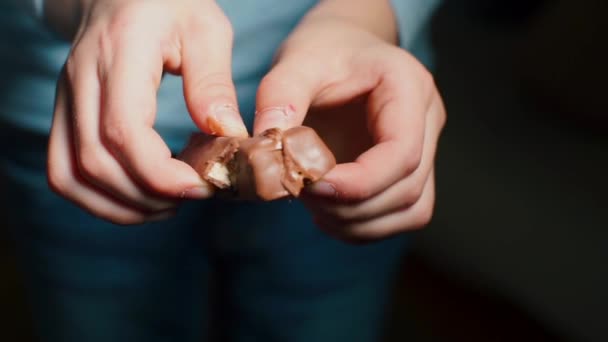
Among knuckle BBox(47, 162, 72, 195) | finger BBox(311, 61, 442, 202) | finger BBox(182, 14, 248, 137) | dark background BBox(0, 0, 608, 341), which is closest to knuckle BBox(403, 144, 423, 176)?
finger BBox(311, 61, 442, 202)

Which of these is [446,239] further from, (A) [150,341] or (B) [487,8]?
(A) [150,341]

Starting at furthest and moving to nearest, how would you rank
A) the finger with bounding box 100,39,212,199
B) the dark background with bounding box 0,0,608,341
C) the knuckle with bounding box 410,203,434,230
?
1. the dark background with bounding box 0,0,608,341
2. the knuckle with bounding box 410,203,434,230
3. the finger with bounding box 100,39,212,199

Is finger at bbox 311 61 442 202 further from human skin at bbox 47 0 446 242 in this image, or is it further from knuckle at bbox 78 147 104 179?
knuckle at bbox 78 147 104 179

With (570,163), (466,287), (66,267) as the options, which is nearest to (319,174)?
(66,267)

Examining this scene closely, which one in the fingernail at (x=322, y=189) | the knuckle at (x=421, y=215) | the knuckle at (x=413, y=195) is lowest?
the knuckle at (x=421, y=215)

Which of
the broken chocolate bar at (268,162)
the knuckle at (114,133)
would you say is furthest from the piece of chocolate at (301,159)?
the knuckle at (114,133)

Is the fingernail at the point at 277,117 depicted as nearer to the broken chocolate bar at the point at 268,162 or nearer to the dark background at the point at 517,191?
the broken chocolate bar at the point at 268,162

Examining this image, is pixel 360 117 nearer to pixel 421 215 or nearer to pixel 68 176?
pixel 421 215
